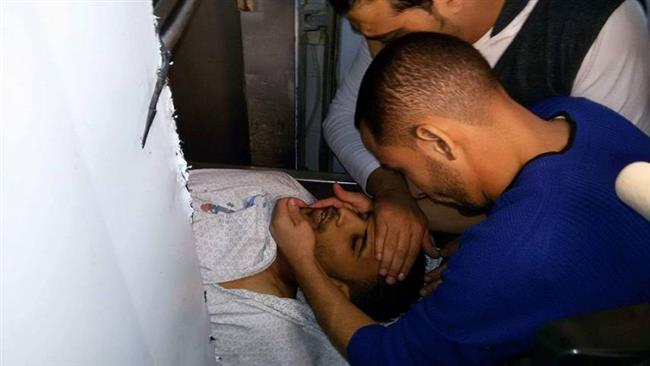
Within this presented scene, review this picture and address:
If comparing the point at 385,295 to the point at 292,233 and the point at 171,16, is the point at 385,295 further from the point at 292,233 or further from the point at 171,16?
→ the point at 171,16

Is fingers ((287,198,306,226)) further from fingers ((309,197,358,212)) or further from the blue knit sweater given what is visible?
the blue knit sweater

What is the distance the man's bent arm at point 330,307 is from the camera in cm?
106

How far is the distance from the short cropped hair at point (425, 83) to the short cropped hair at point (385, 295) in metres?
0.44

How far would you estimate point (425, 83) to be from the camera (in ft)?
2.80

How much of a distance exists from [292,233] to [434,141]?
18.0 inches

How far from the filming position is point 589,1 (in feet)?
3.40

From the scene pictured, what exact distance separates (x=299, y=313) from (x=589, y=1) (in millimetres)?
802

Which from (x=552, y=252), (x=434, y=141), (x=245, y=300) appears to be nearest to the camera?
(x=552, y=252)

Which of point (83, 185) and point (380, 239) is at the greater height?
point (83, 185)

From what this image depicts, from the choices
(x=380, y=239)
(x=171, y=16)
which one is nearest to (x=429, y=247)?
(x=380, y=239)

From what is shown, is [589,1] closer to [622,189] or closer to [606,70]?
[606,70]

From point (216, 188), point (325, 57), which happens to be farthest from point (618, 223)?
point (325, 57)

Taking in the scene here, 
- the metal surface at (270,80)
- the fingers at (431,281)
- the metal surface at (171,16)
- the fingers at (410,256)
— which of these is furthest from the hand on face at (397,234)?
the metal surface at (270,80)

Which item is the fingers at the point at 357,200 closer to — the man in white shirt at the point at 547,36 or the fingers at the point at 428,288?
the fingers at the point at 428,288
